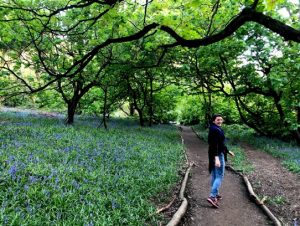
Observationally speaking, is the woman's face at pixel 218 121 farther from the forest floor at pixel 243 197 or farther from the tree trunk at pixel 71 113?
the tree trunk at pixel 71 113

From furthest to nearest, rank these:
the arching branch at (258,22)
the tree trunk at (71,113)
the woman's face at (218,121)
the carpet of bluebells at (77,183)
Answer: the tree trunk at (71,113) < the woman's face at (218,121) < the carpet of bluebells at (77,183) < the arching branch at (258,22)

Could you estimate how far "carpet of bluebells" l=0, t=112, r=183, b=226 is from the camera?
4952mm

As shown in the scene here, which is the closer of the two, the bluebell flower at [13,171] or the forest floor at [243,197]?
the bluebell flower at [13,171]

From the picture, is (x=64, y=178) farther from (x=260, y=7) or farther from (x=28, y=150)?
(x=260, y=7)

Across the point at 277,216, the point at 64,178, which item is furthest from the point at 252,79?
the point at 64,178

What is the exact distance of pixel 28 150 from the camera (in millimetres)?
8555

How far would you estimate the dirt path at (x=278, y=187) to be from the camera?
7.52 meters

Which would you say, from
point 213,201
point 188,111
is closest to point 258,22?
point 213,201

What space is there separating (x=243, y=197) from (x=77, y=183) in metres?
4.97

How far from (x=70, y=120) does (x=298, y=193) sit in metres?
13.5

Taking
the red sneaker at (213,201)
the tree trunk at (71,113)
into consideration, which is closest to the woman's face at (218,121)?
the red sneaker at (213,201)

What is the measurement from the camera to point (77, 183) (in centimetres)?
656

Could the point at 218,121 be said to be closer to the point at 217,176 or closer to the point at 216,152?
the point at 216,152

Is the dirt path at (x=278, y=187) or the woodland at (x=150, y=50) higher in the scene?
the woodland at (x=150, y=50)
